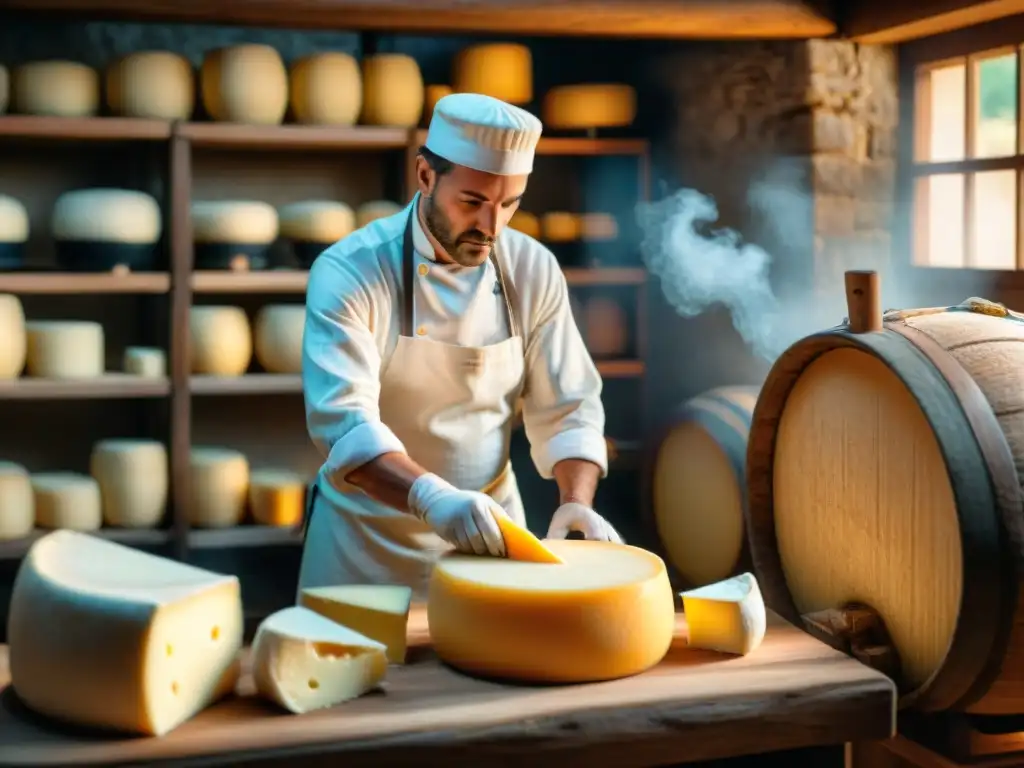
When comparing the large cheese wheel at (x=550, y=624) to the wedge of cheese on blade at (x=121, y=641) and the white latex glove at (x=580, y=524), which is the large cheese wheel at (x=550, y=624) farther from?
the white latex glove at (x=580, y=524)

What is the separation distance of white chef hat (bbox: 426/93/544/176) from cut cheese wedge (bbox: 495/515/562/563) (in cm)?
75

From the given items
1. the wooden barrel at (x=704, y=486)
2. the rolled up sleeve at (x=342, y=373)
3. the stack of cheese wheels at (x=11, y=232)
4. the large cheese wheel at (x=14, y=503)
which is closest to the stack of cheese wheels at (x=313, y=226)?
the stack of cheese wheels at (x=11, y=232)

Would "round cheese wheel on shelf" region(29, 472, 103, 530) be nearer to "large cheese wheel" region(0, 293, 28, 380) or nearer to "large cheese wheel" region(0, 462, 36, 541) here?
"large cheese wheel" region(0, 462, 36, 541)

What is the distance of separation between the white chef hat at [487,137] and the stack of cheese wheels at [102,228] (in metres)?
2.14

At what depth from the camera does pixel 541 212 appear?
5.20 meters

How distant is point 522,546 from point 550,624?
23cm

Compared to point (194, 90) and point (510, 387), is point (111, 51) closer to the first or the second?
point (194, 90)

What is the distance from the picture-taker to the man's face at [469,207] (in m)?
2.39

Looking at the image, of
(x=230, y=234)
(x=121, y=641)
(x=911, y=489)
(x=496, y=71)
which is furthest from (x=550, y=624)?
(x=496, y=71)

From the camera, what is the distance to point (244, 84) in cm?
434

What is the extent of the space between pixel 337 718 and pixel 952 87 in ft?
10.9

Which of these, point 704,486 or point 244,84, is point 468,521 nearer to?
point 704,486

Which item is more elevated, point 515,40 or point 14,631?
point 515,40

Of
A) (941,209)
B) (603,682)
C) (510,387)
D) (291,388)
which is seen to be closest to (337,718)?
Answer: (603,682)
